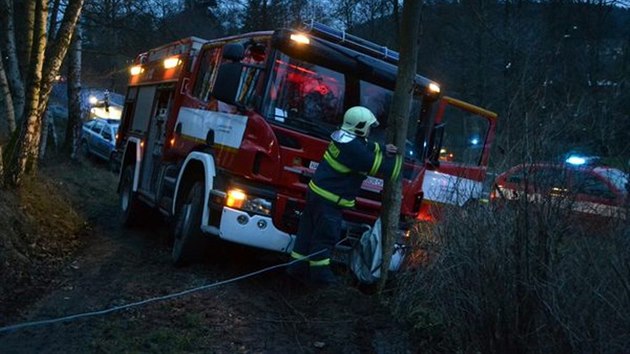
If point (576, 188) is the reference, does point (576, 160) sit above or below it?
above

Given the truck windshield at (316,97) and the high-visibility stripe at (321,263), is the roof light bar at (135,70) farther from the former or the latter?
the high-visibility stripe at (321,263)

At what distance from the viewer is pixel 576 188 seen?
3982mm

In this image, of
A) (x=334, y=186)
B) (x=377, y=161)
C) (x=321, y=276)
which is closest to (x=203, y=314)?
(x=321, y=276)

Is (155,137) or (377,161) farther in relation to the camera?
(155,137)

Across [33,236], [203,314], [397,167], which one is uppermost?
[397,167]

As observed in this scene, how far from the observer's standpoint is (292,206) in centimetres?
627

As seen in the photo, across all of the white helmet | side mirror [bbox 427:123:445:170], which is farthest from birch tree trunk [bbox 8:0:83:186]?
side mirror [bbox 427:123:445:170]

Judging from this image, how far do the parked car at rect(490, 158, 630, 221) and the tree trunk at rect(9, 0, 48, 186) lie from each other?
6820 mm

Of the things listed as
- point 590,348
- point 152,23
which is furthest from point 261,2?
point 590,348

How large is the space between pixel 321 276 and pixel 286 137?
134 centimetres

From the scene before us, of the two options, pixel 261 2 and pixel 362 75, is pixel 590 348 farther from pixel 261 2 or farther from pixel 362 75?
pixel 261 2

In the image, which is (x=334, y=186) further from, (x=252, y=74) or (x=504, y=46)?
(x=504, y=46)

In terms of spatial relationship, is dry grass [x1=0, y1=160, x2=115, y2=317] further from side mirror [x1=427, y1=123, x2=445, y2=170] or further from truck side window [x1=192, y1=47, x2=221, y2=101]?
side mirror [x1=427, y1=123, x2=445, y2=170]

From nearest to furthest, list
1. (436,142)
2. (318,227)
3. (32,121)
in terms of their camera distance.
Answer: (318,227) < (436,142) < (32,121)
